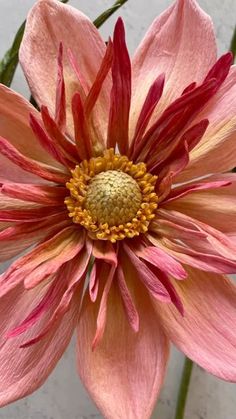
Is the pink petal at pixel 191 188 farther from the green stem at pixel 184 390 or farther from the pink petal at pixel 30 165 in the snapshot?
the green stem at pixel 184 390

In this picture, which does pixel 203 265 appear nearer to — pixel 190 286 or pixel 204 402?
pixel 190 286

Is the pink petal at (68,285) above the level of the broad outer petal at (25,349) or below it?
above

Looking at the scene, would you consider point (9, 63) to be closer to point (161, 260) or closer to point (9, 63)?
point (9, 63)

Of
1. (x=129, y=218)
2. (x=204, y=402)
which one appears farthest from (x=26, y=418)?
(x=129, y=218)

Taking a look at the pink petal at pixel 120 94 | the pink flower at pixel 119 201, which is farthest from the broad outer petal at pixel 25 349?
the pink petal at pixel 120 94

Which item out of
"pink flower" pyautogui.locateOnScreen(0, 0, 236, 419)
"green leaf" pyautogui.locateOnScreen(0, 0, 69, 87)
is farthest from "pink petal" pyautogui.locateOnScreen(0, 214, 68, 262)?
"green leaf" pyautogui.locateOnScreen(0, 0, 69, 87)

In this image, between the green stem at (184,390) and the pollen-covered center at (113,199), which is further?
the green stem at (184,390)

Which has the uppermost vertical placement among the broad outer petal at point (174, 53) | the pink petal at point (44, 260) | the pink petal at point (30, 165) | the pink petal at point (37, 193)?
the broad outer petal at point (174, 53)
